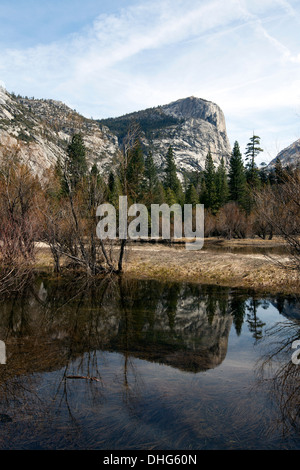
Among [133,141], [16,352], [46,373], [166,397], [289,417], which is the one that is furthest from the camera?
[133,141]

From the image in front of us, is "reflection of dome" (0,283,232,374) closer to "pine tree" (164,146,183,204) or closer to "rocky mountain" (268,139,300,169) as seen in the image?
"rocky mountain" (268,139,300,169)

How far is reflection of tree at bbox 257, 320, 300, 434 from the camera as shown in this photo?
5.58 meters

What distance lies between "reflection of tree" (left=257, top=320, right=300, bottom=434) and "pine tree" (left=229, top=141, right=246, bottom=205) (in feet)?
179

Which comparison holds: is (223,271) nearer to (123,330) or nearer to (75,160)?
(123,330)

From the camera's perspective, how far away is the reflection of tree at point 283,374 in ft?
18.3

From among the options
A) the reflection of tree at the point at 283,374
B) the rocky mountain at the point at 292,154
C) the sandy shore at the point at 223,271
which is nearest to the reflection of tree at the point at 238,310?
the reflection of tree at the point at 283,374

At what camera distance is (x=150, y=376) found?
23.0 ft

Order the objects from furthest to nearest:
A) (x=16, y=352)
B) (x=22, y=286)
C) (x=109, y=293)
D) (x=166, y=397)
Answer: (x=22, y=286)
(x=109, y=293)
(x=16, y=352)
(x=166, y=397)

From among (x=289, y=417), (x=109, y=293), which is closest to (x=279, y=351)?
(x=289, y=417)

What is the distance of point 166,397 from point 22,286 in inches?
484

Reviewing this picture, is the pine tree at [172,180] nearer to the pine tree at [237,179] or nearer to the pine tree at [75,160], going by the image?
the pine tree at [237,179]

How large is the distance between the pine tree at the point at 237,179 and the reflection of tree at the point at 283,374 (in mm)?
54451
